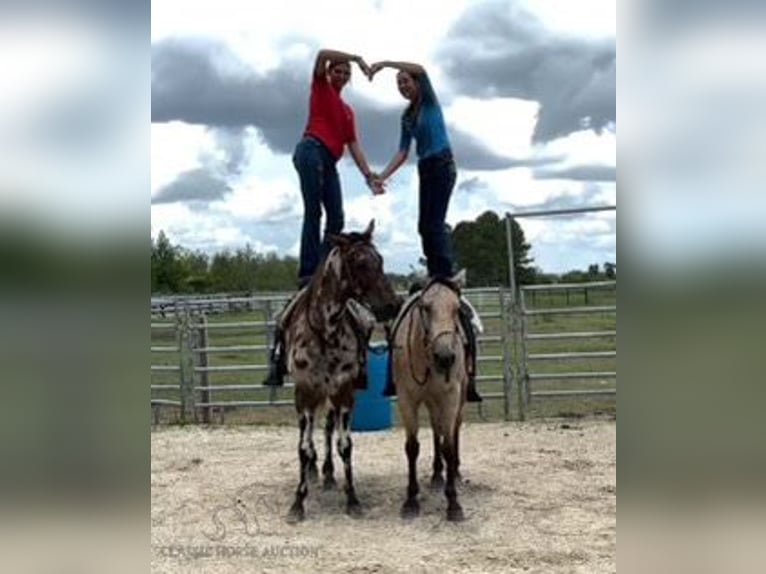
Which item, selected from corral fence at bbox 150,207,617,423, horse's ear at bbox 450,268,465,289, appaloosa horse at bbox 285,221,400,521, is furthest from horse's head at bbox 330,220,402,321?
corral fence at bbox 150,207,617,423

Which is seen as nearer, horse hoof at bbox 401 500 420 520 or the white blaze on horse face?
the white blaze on horse face

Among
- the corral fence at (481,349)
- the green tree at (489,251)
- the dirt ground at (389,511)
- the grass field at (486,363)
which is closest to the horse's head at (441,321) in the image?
the dirt ground at (389,511)

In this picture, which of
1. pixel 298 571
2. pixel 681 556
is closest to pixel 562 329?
pixel 298 571

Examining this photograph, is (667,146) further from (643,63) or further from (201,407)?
(201,407)

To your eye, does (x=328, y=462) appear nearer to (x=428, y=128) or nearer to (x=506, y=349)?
(x=428, y=128)

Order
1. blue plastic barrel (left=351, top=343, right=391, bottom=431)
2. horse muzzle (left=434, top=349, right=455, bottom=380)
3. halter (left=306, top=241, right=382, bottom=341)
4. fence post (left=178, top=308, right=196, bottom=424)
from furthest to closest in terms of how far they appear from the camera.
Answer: fence post (left=178, top=308, right=196, bottom=424)
blue plastic barrel (left=351, top=343, right=391, bottom=431)
halter (left=306, top=241, right=382, bottom=341)
horse muzzle (left=434, top=349, right=455, bottom=380)

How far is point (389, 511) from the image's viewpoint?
477cm

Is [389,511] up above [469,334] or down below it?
below

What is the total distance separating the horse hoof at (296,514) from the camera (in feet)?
14.9

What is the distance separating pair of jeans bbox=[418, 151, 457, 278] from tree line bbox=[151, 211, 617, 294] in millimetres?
147

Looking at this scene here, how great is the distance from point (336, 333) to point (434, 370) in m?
0.56

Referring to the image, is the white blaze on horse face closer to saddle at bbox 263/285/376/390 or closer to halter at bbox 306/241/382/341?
halter at bbox 306/241/382/341

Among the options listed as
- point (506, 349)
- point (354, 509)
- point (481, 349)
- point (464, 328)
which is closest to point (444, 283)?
point (464, 328)

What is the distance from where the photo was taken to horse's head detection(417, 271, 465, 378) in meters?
4.11
